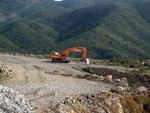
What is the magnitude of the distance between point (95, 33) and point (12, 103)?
48577 mm

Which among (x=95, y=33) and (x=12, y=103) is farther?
(x=95, y=33)

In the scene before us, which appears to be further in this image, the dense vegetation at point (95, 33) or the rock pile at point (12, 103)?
the dense vegetation at point (95, 33)

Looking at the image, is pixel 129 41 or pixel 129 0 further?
pixel 129 0

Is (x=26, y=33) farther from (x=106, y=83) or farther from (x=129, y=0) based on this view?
(x=106, y=83)

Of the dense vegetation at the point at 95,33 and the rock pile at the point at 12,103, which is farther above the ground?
the dense vegetation at the point at 95,33

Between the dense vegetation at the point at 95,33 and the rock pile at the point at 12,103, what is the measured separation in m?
35.1

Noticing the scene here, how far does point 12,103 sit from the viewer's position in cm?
908

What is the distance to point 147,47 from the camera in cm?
4869

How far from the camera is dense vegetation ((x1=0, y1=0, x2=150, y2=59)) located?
48.6m

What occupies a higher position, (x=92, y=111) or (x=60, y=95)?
(x=60, y=95)

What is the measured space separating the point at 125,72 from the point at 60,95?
1255 cm

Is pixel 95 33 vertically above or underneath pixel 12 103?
above

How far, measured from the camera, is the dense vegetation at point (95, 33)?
159 feet

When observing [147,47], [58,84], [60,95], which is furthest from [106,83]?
[147,47]
